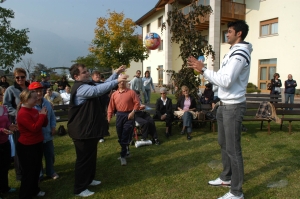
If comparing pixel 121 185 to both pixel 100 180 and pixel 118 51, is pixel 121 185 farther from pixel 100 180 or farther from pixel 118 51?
pixel 118 51

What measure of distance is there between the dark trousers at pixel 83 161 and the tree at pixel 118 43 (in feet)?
70.5

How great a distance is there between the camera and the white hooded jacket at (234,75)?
283cm

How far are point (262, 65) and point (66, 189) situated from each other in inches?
702

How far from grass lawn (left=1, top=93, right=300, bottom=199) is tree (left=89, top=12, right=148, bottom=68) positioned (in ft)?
61.5

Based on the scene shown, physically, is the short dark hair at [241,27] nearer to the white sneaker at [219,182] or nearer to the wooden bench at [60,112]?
the white sneaker at [219,182]

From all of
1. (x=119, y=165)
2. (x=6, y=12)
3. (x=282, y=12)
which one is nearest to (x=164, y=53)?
(x=282, y=12)

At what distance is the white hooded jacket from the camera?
2.83 metres

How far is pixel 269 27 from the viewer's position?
1739 cm

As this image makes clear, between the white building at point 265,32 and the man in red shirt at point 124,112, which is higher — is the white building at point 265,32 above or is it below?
above

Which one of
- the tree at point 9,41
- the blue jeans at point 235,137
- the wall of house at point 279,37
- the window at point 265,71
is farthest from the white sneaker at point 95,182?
the window at point 265,71

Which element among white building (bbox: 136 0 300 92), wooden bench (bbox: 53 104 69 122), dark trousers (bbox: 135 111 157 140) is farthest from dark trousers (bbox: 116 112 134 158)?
white building (bbox: 136 0 300 92)

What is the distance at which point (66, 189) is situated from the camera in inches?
149

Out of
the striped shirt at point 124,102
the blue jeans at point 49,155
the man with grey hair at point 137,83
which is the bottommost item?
the blue jeans at point 49,155

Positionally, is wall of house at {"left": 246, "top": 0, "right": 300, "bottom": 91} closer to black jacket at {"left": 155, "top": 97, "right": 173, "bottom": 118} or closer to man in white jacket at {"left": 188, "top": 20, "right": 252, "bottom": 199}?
black jacket at {"left": 155, "top": 97, "right": 173, "bottom": 118}
